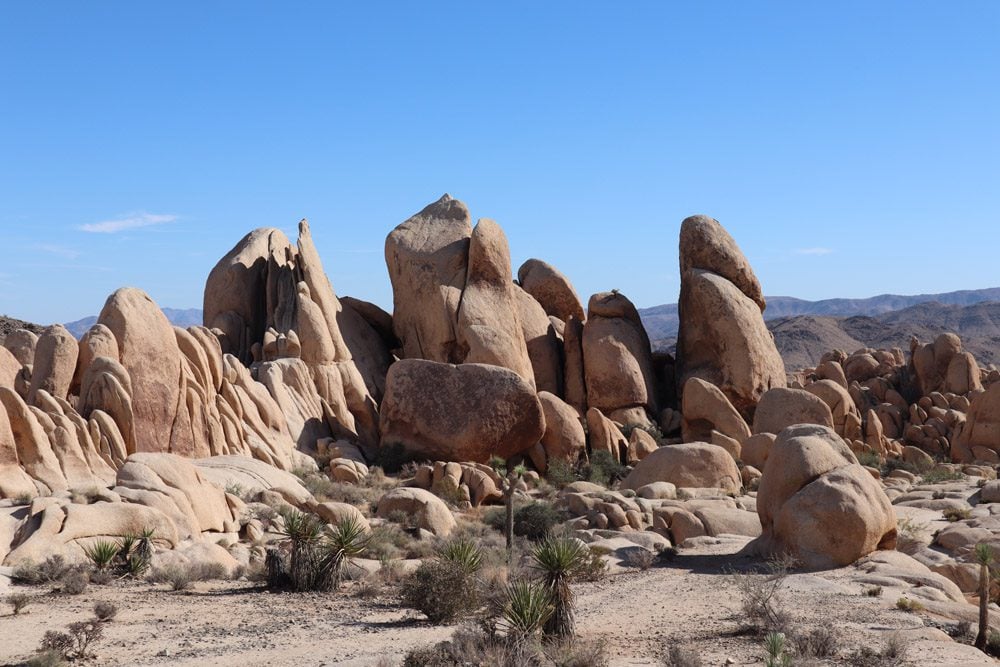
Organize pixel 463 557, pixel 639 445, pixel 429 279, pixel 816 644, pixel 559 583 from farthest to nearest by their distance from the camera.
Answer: pixel 429 279, pixel 639 445, pixel 463 557, pixel 559 583, pixel 816 644

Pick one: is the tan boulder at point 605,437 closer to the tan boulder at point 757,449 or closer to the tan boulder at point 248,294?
the tan boulder at point 757,449

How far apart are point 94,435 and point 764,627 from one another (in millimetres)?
15004

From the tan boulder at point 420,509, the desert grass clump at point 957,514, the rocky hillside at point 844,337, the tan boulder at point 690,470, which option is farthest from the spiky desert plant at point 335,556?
the rocky hillside at point 844,337

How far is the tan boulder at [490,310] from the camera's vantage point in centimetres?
3722

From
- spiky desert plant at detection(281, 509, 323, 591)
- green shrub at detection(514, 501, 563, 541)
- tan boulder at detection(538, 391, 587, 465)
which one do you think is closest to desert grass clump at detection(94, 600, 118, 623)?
spiky desert plant at detection(281, 509, 323, 591)

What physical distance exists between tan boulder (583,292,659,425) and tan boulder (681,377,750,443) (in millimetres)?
2241

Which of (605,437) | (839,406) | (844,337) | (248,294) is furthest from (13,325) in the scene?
(844,337)

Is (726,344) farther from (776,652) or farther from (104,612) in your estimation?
(104,612)

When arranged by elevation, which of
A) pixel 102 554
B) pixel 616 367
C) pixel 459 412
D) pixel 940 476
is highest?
pixel 616 367

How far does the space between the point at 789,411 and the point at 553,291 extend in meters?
13.7

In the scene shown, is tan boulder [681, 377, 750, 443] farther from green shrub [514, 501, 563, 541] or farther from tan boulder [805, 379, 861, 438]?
green shrub [514, 501, 563, 541]

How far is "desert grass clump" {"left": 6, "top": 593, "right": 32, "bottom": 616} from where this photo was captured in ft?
47.4

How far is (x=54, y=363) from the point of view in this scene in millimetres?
23766

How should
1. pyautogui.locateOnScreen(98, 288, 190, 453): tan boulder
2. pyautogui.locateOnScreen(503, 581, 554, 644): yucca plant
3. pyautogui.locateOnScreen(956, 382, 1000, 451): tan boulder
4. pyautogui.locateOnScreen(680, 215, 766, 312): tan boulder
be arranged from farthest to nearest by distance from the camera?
pyautogui.locateOnScreen(680, 215, 766, 312): tan boulder, pyautogui.locateOnScreen(956, 382, 1000, 451): tan boulder, pyautogui.locateOnScreen(98, 288, 190, 453): tan boulder, pyautogui.locateOnScreen(503, 581, 554, 644): yucca plant
